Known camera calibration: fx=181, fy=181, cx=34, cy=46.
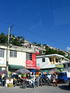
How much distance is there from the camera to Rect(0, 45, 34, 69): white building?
3127 cm

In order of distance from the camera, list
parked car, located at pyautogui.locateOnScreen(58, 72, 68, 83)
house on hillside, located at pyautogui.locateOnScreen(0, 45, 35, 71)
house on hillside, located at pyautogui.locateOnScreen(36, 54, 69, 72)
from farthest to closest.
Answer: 1. house on hillside, located at pyautogui.locateOnScreen(36, 54, 69, 72)
2. house on hillside, located at pyautogui.locateOnScreen(0, 45, 35, 71)
3. parked car, located at pyautogui.locateOnScreen(58, 72, 68, 83)

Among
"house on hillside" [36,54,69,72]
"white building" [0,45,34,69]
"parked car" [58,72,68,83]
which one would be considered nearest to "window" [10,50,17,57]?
"white building" [0,45,34,69]

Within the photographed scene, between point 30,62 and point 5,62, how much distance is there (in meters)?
5.91

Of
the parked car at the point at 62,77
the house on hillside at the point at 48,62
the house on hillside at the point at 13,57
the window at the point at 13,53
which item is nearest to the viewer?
the parked car at the point at 62,77

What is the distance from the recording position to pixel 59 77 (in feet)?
98.2

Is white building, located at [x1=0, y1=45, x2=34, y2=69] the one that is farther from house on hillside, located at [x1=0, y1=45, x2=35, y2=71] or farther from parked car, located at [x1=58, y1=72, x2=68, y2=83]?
parked car, located at [x1=58, y1=72, x2=68, y2=83]

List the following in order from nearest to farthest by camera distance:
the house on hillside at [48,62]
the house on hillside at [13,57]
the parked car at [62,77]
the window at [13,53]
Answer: the parked car at [62,77] < the house on hillside at [13,57] < the window at [13,53] < the house on hillside at [48,62]

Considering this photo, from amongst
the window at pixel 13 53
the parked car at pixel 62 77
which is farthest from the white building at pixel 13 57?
A: the parked car at pixel 62 77

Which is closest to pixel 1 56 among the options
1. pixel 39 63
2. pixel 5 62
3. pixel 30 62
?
pixel 5 62

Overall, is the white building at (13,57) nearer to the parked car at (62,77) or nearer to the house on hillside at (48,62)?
the parked car at (62,77)

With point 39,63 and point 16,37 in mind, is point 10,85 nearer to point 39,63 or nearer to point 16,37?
point 39,63

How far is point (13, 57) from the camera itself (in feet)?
108

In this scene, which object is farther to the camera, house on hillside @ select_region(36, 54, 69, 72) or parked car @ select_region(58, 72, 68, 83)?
house on hillside @ select_region(36, 54, 69, 72)

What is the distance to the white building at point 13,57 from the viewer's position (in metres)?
31.3
